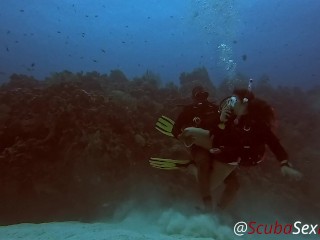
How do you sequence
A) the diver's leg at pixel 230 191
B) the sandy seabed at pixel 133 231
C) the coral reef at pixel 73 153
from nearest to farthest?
the sandy seabed at pixel 133 231, the diver's leg at pixel 230 191, the coral reef at pixel 73 153

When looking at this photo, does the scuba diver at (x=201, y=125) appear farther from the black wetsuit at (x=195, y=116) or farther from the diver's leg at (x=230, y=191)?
the diver's leg at (x=230, y=191)

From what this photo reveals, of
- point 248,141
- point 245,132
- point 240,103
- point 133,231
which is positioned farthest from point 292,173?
point 133,231

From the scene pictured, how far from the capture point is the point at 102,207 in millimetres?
7152

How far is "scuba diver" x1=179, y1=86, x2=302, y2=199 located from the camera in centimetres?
465

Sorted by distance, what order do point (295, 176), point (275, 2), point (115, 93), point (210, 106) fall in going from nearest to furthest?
point (295, 176) < point (210, 106) < point (115, 93) < point (275, 2)

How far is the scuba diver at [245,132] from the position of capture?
4.65m

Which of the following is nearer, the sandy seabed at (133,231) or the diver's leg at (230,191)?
the sandy seabed at (133,231)

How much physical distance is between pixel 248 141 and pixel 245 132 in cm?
14

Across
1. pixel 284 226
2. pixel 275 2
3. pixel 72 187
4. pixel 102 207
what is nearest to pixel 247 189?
pixel 284 226

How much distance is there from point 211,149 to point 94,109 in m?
3.74

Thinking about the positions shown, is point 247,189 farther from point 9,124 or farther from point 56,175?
point 9,124

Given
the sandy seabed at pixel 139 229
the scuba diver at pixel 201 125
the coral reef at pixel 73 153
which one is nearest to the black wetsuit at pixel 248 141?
the scuba diver at pixel 201 125

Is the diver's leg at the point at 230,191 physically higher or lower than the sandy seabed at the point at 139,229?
higher

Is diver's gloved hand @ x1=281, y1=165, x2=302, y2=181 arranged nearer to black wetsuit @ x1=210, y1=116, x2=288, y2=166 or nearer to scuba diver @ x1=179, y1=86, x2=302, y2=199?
scuba diver @ x1=179, y1=86, x2=302, y2=199
